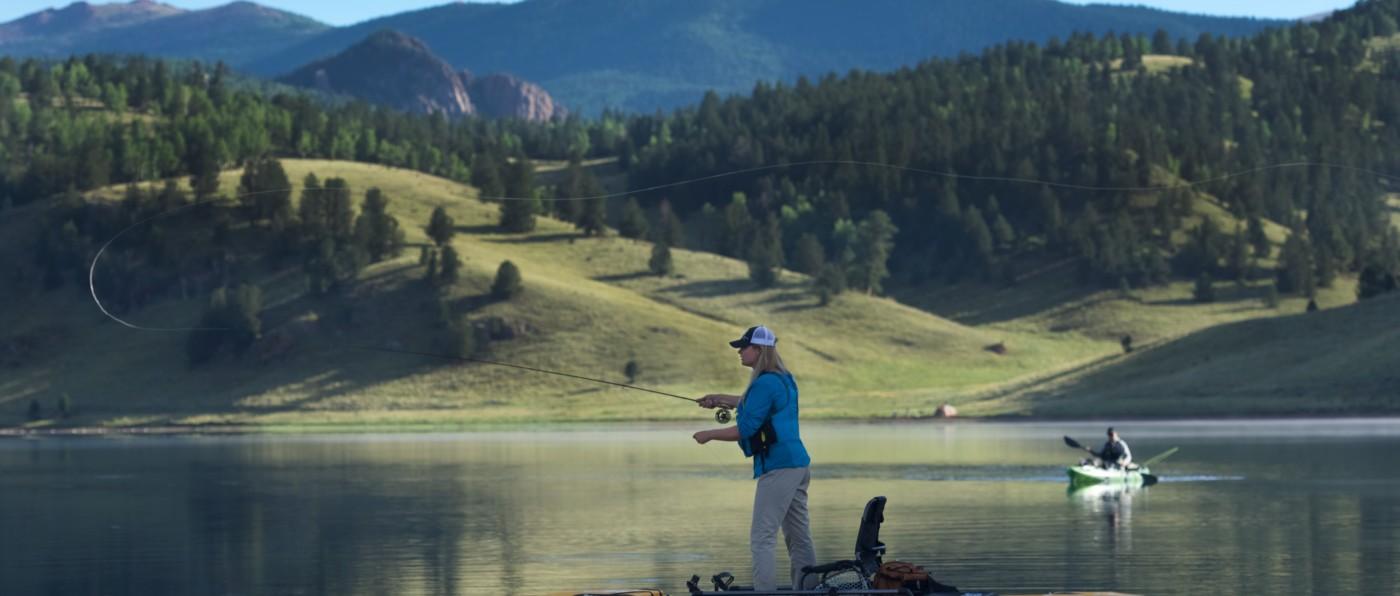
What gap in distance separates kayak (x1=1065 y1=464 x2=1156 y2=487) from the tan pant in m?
31.4

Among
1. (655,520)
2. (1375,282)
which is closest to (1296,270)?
(1375,282)

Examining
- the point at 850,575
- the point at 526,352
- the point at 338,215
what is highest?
the point at 338,215

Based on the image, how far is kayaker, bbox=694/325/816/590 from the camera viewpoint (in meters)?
22.5

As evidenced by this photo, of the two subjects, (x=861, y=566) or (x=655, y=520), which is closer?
(x=861, y=566)

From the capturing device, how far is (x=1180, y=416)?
4210 inches

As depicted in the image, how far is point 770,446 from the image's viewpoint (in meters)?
22.9

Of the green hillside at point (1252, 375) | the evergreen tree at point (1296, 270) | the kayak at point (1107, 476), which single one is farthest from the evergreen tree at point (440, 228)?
the kayak at point (1107, 476)

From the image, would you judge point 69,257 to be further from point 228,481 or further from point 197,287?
point 228,481

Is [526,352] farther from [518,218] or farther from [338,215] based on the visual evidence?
[518,218]

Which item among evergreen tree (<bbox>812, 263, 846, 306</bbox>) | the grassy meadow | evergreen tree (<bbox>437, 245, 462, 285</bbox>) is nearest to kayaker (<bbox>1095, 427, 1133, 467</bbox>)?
the grassy meadow

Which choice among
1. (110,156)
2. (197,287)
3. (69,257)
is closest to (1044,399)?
(197,287)

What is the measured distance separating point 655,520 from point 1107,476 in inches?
640

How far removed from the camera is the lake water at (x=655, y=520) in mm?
30484

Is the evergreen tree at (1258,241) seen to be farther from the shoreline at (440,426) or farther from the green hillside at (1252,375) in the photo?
the shoreline at (440,426)
